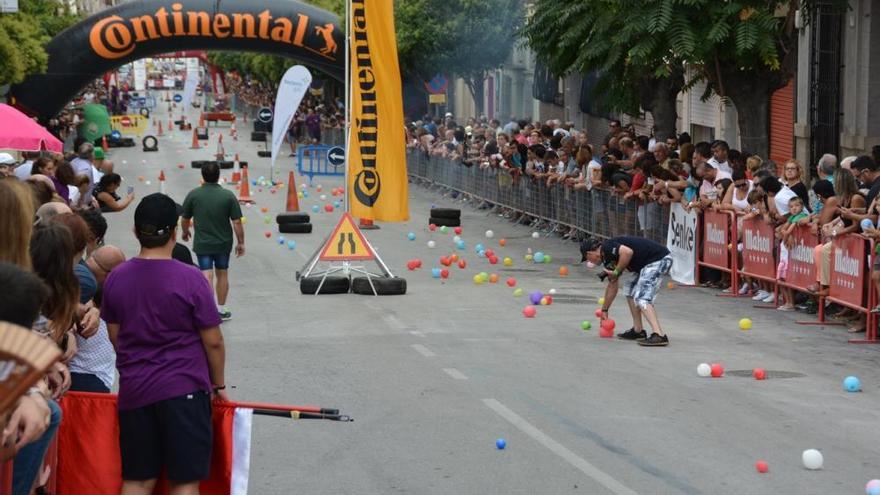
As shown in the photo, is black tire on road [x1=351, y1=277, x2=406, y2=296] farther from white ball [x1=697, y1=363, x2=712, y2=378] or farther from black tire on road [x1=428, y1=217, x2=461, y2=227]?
black tire on road [x1=428, y1=217, x2=461, y2=227]

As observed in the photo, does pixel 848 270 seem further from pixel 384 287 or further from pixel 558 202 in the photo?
pixel 558 202

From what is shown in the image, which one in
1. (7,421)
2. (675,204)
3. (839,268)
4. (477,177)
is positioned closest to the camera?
(7,421)

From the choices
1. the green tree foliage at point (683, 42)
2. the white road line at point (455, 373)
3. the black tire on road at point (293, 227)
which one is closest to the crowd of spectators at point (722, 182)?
the green tree foliage at point (683, 42)

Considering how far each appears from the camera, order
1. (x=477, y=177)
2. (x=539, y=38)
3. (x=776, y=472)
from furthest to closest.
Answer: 1. (x=477, y=177)
2. (x=539, y=38)
3. (x=776, y=472)

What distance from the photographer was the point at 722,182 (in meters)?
18.8

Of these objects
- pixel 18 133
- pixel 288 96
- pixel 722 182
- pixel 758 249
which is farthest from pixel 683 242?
pixel 288 96

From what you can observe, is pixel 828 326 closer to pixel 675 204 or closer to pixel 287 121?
pixel 675 204

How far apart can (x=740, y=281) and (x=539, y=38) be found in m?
6.06

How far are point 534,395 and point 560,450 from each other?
192 cm

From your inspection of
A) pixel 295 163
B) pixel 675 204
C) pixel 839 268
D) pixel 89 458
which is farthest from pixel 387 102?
pixel 295 163

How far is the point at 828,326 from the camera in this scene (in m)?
15.5

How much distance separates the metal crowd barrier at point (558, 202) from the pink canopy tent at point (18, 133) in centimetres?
791

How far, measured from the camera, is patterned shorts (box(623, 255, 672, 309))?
1403 centimetres

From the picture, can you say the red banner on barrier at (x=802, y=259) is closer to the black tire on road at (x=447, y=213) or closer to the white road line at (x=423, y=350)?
the white road line at (x=423, y=350)
